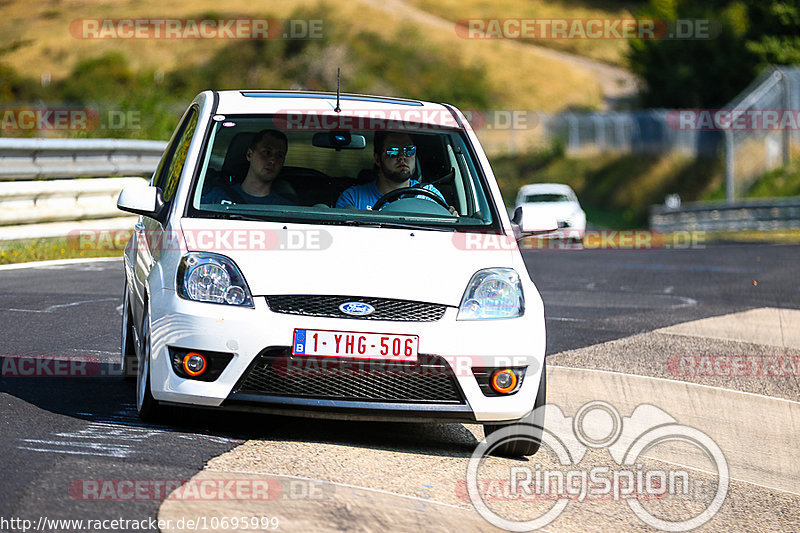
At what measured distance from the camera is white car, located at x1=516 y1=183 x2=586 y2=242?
1156 inches

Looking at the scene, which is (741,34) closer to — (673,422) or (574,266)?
(574,266)

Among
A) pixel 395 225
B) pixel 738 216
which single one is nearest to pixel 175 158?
pixel 395 225

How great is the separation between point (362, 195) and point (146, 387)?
181cm

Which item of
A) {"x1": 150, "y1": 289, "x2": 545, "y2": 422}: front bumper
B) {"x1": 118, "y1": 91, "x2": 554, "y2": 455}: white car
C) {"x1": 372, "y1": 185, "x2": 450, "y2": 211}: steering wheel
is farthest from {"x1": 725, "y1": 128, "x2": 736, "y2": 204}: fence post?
{"x1": 150, "y1": 289, "x2": 545, "y2": 422}: front bumper

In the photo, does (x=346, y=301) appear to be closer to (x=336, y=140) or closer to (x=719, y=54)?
(x=336, y=140)

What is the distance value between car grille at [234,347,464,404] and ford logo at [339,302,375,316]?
21cm

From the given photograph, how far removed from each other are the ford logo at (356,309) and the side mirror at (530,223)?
132cm

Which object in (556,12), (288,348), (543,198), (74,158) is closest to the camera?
(288,348)

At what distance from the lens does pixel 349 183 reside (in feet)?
25.7

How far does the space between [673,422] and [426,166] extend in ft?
6.78

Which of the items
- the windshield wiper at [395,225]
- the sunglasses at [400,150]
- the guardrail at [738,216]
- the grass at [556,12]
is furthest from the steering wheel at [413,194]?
the grass at [556,12]

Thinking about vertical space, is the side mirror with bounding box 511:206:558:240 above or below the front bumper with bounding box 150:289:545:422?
above

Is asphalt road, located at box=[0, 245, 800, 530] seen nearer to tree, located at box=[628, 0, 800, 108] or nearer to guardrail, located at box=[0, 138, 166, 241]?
guardrail, located at box=[0, 138, 166, 241]

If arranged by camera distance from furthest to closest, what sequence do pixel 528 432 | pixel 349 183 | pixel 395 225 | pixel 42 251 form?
1. pixel 42 251
2. pixel 349 183
3. pixel 395 225
4. pixel 528 432
